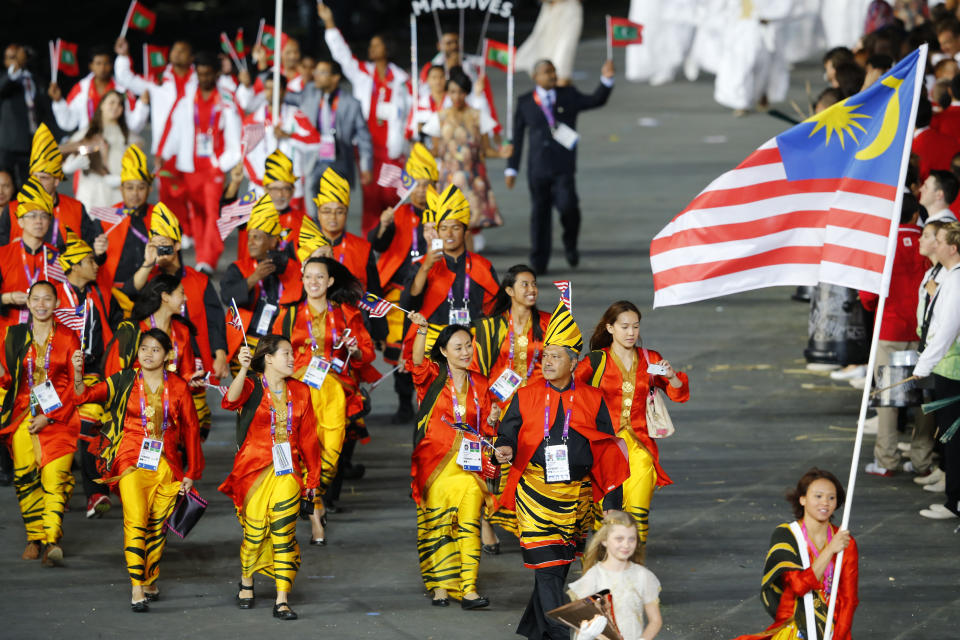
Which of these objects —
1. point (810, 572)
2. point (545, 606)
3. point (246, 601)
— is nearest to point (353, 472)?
point (246, 601)

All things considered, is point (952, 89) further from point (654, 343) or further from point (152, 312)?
point (152, 312)

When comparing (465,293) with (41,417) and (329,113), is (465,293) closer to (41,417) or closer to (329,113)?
(41,417)

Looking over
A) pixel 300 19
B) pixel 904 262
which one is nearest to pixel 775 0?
pixel 300 19

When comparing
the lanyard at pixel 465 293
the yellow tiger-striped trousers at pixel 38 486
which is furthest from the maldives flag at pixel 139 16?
the yellow tiger-striped trousers at pixel 38 486

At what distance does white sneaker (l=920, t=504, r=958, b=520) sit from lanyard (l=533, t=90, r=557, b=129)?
7.33 metres

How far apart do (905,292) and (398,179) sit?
3.98 metres

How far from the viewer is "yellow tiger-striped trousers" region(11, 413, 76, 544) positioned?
957cm

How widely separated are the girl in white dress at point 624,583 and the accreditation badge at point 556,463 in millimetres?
1072

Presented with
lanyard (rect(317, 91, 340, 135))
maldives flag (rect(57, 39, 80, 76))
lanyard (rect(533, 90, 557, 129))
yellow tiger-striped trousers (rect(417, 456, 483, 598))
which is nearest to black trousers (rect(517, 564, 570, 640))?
yellow tiger-striped trousers (rect(417, 456, 483, 598))

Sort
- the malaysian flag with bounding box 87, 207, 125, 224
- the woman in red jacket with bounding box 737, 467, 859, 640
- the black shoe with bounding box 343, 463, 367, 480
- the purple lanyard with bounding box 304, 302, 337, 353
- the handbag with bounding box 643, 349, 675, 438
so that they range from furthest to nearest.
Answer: the malaysian flag with bounding box 87, 207, 125, 224 < the black shoe with bounding box 343, 463, 367, 480 < the purple lanyard with bounding box 304, 302, 337, 353 < the handbag with bounding box 643, 349, 675, 438 < the woman in red jacket with bounding box 737, 467, 859, 640

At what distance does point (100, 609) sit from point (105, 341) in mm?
2303

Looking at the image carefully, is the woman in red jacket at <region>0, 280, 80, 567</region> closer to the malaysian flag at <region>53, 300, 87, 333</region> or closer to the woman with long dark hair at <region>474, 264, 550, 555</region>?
the malaysian flag at <region>53, 300, 87, 333</region>

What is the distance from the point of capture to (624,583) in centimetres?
720

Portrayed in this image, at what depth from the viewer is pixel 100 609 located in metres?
8.88
